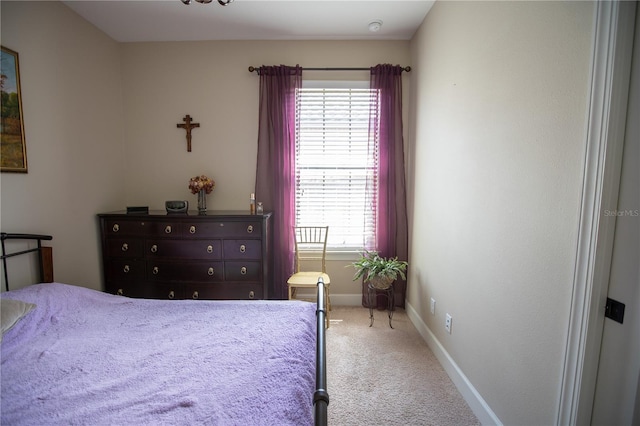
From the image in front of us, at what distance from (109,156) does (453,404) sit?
12.3ft

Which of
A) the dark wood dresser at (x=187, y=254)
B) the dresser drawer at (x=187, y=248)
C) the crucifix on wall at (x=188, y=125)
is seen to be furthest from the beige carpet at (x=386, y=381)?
the crucifix on wall at (x=188, y=125)

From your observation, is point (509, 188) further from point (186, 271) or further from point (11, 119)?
point (11, 119)

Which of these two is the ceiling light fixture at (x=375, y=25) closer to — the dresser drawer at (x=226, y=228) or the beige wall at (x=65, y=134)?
the dresser drawer at (x=226, y=228)

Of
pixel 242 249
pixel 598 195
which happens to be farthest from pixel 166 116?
pixel 598 195

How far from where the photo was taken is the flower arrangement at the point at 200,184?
2803mm

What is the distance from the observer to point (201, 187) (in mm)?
2816

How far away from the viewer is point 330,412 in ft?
5.42

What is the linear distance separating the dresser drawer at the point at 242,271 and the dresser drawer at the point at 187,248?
0.15 m

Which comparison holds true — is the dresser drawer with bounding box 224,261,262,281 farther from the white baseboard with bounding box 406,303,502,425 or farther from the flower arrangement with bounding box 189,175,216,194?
the white baseboard with bounding box 406,303,502,425

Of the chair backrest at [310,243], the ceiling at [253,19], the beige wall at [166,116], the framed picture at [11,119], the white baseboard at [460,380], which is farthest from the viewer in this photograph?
the chair backrest at [310,243]

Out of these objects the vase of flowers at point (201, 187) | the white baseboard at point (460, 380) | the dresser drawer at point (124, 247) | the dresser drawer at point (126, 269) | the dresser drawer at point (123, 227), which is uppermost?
the vase of flowers at point (201, 187)

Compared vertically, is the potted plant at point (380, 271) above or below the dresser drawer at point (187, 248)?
below

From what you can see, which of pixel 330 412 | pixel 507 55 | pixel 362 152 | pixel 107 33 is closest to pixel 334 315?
pixel 330 412

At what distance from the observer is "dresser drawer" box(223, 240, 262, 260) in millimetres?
2564
